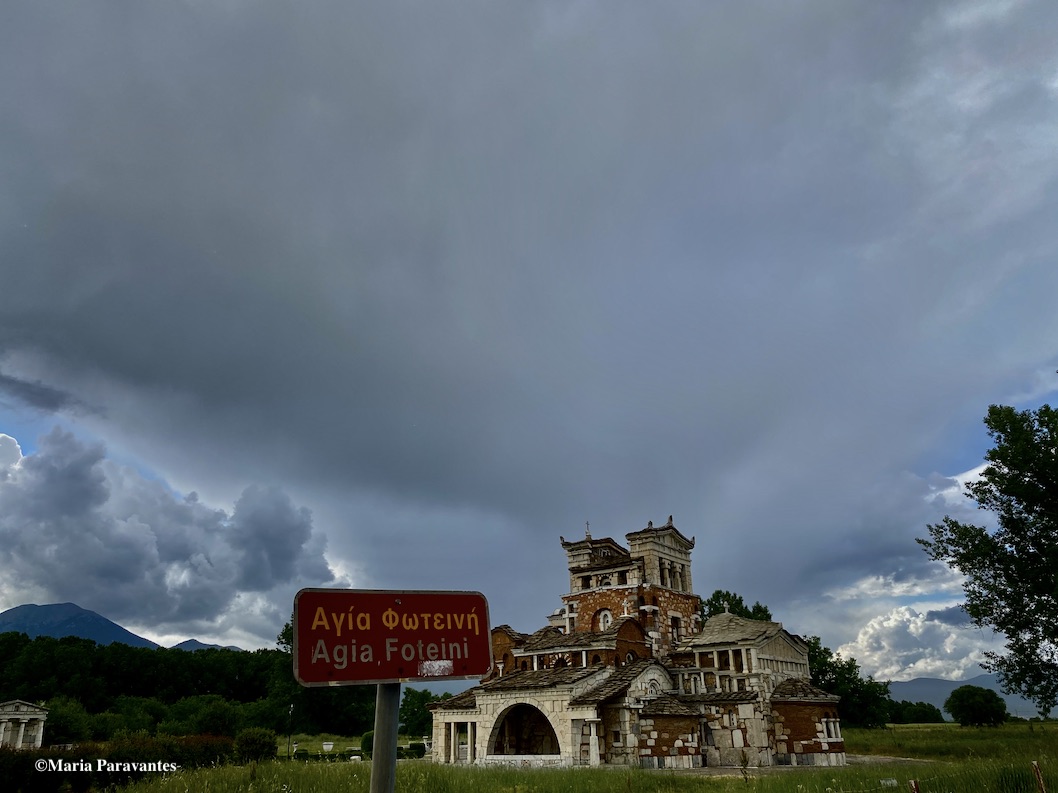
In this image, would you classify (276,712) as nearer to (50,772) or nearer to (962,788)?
(50,772)

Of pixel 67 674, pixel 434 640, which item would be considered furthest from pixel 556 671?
pixel 67 674

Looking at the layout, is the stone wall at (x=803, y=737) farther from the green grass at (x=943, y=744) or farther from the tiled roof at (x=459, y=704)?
the tiled roof at (x=459, y=704)

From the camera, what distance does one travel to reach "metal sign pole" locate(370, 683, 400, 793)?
196 inches

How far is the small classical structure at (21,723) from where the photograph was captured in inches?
1563

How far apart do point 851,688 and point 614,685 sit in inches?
1699

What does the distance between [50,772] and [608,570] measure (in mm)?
30154

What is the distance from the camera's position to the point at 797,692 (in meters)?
35.7

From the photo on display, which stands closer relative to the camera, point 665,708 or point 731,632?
point 665,708

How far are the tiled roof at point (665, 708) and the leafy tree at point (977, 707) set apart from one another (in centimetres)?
5257

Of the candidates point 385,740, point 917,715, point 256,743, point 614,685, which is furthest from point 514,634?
point 917,715

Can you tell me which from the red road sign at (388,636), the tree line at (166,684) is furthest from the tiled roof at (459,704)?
the red road sign at (388,636)

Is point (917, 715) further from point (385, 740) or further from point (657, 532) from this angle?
point (385, 740)


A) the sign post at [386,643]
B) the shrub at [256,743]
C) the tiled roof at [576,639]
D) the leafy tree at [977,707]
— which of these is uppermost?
the tiled roof at [576,639]

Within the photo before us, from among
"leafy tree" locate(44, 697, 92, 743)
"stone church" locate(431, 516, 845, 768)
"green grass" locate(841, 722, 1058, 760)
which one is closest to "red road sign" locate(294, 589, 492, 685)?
A: "stone church" locate(431, 516, 845, 768)
